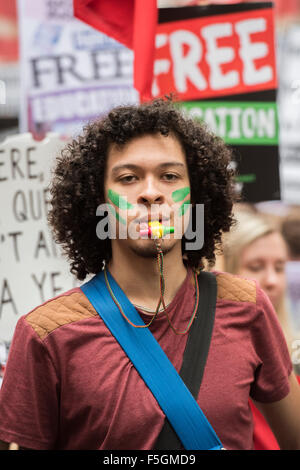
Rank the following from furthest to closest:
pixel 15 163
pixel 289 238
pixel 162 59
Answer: pixel 289 238 < pixel 162 59 < pixel 15 163

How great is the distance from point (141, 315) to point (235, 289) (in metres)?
0.35

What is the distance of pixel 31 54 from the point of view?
11.2 feet

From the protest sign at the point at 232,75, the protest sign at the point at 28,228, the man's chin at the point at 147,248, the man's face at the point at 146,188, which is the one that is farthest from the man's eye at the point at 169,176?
the protest sign at the point at 232,75

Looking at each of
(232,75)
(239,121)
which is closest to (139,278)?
(239,121)

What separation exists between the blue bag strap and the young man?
0.03 meters

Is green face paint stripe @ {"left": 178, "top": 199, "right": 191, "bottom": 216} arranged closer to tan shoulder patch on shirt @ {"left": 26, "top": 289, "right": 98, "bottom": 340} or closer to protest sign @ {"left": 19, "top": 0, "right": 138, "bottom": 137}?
tan shoulder patch on shirt @ {"left": 26, "top": 289, "right": 98, "bottom": 340}

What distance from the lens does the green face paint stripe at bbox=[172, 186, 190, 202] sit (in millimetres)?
2092

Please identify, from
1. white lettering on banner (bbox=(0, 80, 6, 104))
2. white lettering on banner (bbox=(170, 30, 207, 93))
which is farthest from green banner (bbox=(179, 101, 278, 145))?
white lettering on banner (bbox=(0, 80, 6, 104))

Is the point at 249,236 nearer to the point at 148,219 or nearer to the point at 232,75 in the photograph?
the point at 232,75

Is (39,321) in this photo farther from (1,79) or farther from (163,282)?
(1,79)

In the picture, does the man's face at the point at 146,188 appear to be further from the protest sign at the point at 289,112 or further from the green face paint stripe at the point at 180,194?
the protest sign at the point at 289,112

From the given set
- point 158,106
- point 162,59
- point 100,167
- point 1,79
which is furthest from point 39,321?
point 1,79

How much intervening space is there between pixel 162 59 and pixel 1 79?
0.96 m

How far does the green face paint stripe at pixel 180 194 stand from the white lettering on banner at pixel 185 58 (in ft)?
3.95
